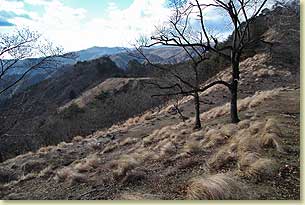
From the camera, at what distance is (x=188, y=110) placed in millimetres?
15484

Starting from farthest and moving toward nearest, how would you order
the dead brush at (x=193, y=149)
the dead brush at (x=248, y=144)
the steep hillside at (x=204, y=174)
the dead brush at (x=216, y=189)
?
the dead brush at (x=193, y=149) < the dead brush at (x=248, y=144) < the steep hillside at (x=204, y=174) < the dead brush at (x=216, y=189)

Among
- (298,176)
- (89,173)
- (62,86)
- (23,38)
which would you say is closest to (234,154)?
(298,176)

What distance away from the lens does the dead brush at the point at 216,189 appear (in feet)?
13.3

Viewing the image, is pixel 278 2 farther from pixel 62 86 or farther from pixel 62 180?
pixel 62 86

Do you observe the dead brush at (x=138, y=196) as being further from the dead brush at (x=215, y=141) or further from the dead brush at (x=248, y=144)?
the dead brush at (x=215, y=141)

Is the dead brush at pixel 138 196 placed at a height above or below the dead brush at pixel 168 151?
above

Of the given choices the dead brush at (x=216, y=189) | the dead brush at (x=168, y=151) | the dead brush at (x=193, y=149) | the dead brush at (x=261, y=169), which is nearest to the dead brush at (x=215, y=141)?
the dead brush at (x=193, y=149)

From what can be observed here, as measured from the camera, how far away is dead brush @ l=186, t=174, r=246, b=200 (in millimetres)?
4062

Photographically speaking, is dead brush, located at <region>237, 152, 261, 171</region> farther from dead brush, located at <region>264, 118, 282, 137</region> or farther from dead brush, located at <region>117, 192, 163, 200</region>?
dead brush, located at <region>117, 192, 163, 200</region>

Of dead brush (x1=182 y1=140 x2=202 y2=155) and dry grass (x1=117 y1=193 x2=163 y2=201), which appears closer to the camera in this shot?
dry grass (x1=117 y1=193 x2=163 y2=201)

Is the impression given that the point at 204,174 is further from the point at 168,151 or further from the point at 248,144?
the point at 168,151

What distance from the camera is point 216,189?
4090 millimetres

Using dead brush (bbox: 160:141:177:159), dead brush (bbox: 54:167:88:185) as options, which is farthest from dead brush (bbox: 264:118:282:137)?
dead brush (bbox: 54:167:88:185)

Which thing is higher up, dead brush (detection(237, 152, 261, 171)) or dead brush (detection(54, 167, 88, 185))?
dead brush (detection(237, 152, 261, 171))
